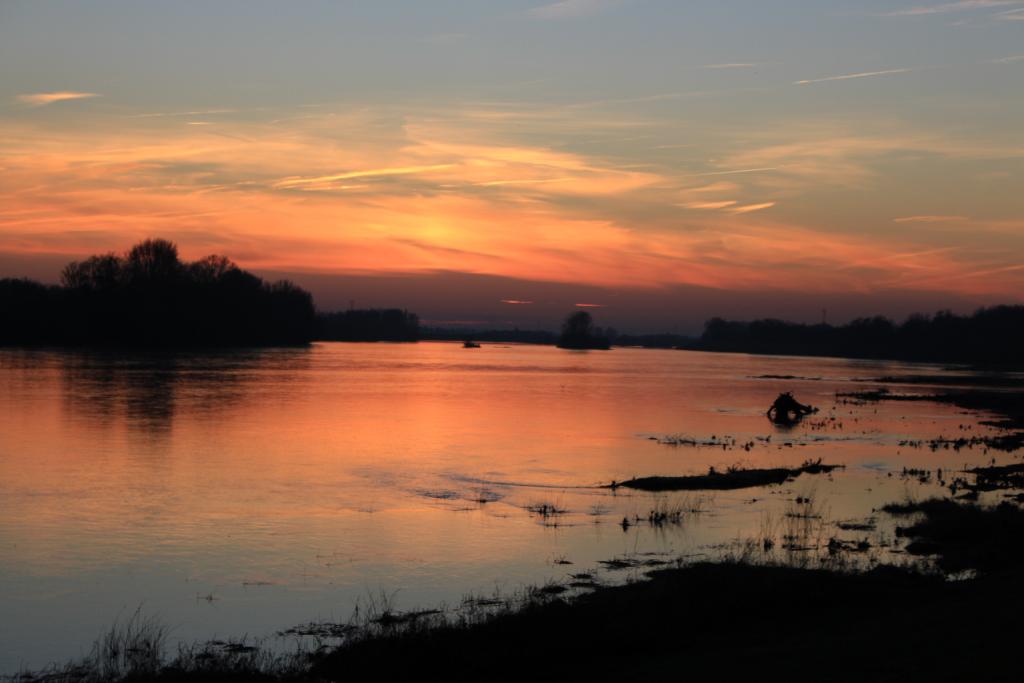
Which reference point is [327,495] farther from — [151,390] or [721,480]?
[151,390]

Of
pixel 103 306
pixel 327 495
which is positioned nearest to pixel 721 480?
pixel 327 495

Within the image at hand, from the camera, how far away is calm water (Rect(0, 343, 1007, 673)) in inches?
811

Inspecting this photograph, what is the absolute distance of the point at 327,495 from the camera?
3381 centimetres

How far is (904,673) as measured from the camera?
1232cm

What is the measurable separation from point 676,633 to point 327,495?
20082 millimetres

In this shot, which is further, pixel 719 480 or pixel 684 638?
pixel 719 480

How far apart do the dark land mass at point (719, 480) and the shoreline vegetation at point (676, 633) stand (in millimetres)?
12769

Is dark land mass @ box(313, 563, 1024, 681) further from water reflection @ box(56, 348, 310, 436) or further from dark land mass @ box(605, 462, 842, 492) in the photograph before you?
water reflection @ box(56, 348, 310, 436)

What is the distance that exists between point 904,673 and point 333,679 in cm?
833

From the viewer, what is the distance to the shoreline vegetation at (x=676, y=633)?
13.6m

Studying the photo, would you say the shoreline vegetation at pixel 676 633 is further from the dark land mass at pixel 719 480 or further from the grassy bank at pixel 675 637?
the dark land mass at pixel 719 480

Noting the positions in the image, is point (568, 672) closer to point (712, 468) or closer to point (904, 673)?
point (904, 673)

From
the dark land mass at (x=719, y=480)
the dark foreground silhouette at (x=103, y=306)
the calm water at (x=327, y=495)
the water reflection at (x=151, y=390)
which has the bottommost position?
the calm water at (x=327, y=495)

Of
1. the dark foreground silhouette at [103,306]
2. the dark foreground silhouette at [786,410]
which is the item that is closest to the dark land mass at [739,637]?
the dark foreground silhouette at [786,410]
